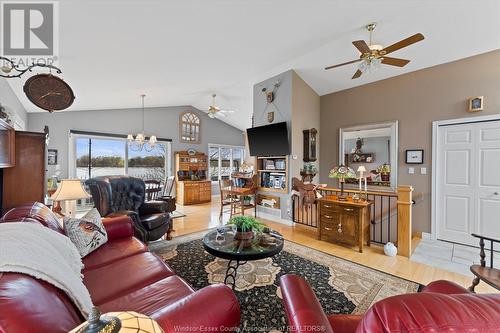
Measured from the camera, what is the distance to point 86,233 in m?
1.91

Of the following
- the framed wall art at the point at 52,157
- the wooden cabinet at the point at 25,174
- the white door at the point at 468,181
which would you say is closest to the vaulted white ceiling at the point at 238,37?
the framed wall art at the point at 52,157

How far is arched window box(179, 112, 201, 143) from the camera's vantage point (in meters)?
7.45

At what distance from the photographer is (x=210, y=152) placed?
8367 mm

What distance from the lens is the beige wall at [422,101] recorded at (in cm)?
352

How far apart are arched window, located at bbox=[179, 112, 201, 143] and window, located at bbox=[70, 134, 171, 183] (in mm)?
686

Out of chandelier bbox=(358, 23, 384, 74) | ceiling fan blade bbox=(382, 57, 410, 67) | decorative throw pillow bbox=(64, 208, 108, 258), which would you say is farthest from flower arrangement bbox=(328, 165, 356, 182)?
decorative throw pillow bbox=(64, 208, 108, 258)

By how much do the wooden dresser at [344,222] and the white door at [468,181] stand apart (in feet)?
5.57

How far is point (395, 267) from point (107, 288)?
121 inches

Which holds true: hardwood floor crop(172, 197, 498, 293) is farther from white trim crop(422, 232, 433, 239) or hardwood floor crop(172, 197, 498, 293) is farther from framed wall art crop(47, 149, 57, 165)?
framed wall art crop(47, 149, 57, 165)

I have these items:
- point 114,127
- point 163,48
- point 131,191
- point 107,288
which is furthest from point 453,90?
point 114,127

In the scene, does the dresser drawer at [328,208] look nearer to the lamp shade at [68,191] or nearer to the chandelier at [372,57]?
the chandelier at [372,57]

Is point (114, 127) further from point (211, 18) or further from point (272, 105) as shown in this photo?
point (211, 18)

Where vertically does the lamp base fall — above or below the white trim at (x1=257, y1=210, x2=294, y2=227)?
above

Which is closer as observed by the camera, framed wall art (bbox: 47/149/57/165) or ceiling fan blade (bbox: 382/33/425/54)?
ceiling fan blade (bbox: 382/33/425/54)
